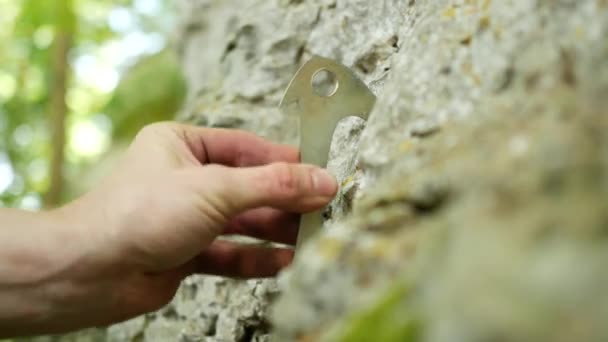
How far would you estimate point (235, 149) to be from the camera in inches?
41.6

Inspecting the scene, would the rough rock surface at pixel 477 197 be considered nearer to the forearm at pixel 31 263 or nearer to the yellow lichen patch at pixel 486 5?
the yellow lichen patch at pixel 486 5

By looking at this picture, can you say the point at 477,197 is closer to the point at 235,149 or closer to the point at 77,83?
the point at 235,149

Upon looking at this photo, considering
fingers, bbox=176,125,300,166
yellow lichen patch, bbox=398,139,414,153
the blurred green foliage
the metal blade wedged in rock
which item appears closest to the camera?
yellow lichen patch, bbox=398,139,414,153

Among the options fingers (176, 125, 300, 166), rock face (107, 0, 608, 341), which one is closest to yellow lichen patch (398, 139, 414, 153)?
rock face (107, 0, 608, 341)

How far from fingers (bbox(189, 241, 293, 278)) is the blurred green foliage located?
4.62ft

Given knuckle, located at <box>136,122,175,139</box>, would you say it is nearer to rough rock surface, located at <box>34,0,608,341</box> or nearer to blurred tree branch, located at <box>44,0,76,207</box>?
rough rock surface, located at <box>34,0,608,341</box>

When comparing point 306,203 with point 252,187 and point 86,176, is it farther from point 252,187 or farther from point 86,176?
point 86,176

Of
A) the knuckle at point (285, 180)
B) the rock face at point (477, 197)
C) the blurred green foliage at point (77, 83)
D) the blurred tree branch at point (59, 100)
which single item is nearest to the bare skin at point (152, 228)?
the knuckle at point (285, 180)

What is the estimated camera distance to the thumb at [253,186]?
0.80 m

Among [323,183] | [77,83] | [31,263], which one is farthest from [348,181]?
[77,83]

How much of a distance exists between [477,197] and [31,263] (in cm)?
68

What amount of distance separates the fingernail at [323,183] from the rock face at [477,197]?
0.03 m

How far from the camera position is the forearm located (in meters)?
0.92

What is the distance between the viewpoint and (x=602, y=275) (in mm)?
448
